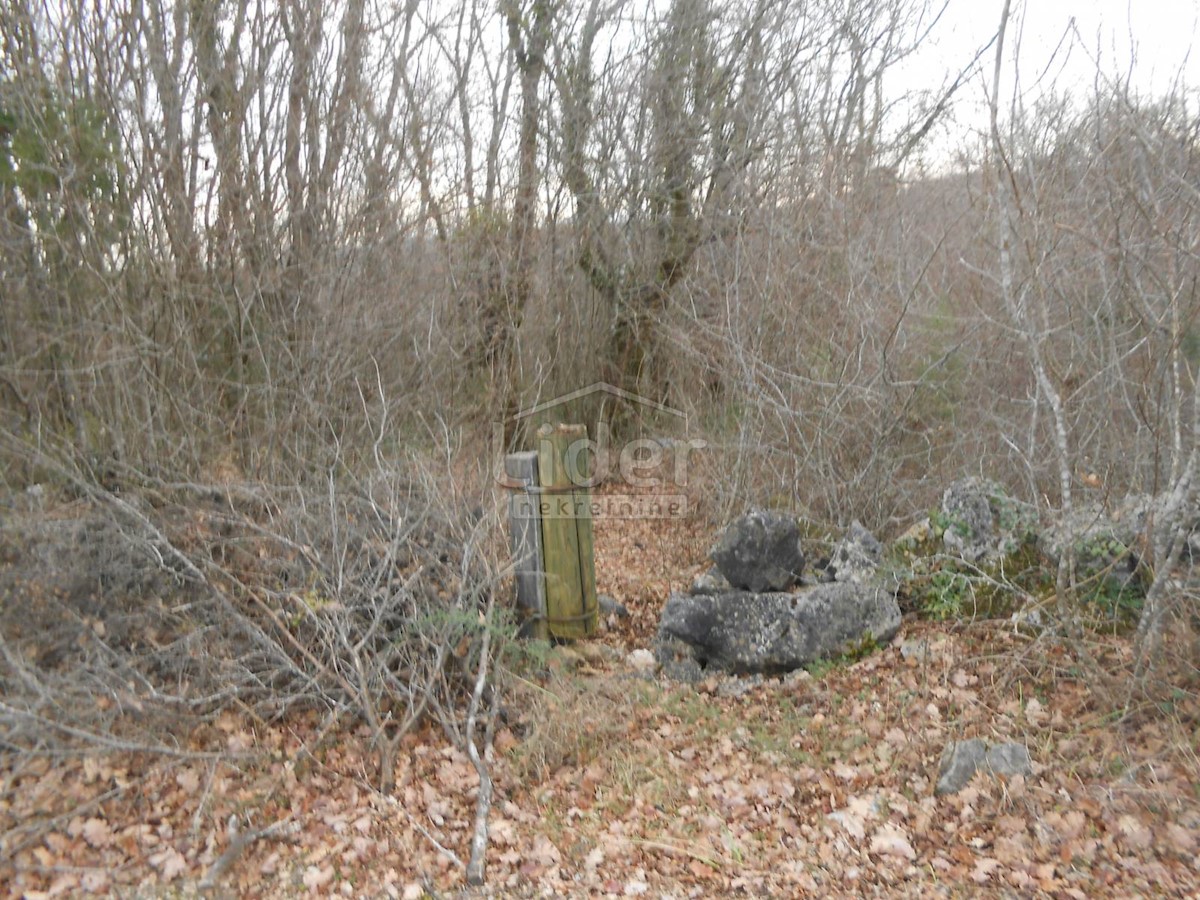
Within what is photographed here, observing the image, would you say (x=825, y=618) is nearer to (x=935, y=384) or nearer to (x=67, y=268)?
(x=935, y=384)

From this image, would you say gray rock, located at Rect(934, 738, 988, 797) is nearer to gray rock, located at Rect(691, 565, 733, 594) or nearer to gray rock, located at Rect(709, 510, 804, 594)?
gray rock, located at Rect(709, 510, 804, 594)

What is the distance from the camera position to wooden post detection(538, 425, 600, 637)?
202 inches

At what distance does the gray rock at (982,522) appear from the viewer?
523cm

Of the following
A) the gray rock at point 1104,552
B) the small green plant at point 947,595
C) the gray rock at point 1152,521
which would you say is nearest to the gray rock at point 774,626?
the small green plant at point 947,595

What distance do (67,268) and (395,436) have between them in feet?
7.76

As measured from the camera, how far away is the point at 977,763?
368cm

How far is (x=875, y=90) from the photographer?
33.1ft

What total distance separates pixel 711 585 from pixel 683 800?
1987 mm

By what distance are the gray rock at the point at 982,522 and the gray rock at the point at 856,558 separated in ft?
1.44

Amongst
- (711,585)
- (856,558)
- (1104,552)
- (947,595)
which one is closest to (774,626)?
(711,585)

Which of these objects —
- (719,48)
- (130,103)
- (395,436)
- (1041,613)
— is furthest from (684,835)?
(719,48)

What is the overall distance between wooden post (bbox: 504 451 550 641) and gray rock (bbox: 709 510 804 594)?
112cm

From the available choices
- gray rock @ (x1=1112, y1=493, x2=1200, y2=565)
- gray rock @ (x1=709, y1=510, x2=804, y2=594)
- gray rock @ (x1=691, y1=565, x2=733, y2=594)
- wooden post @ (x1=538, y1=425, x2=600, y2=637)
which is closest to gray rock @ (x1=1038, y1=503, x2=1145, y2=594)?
gray rock @ (x1=1112, y1=493, x2=1200, y2=565)

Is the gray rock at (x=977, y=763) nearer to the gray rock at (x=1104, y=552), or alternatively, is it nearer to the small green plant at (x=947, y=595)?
the gray rock at (x=1104, y=552)
